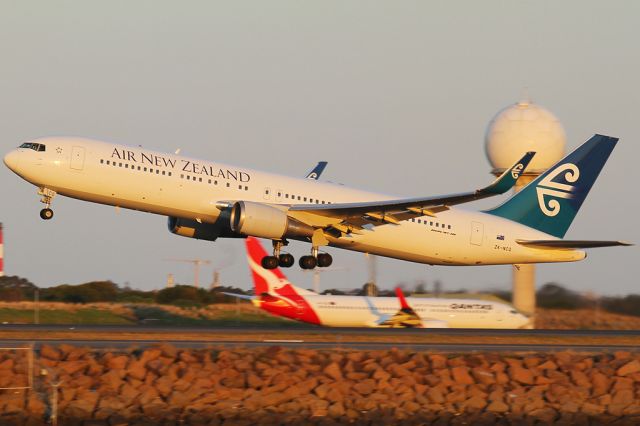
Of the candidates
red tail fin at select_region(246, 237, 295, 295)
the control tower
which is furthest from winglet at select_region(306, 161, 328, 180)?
the control tower

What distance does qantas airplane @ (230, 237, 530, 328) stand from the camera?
143 ft

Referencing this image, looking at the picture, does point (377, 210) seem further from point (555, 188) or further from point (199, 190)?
point (555, 188)

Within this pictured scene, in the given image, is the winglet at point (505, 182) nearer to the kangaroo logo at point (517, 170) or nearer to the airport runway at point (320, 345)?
the kangaroo logo at point (517, 170)

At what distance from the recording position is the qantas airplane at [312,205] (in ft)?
124

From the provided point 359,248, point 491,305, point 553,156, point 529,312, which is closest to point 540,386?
point 359,248

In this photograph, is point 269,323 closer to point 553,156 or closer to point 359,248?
point 359,248

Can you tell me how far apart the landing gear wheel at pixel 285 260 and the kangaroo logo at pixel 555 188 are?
1153 centimetres

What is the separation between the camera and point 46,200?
1524 inches

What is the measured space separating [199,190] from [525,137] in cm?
2658

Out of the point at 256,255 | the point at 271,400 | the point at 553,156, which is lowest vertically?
the point at 271,400

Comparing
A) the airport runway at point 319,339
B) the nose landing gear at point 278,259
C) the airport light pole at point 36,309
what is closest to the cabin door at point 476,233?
the airport runway at point 319,339

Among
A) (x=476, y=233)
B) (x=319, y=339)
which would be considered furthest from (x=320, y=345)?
(x=476, y=233)

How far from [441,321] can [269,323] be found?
24.9ft

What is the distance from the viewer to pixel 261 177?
4019 cm
